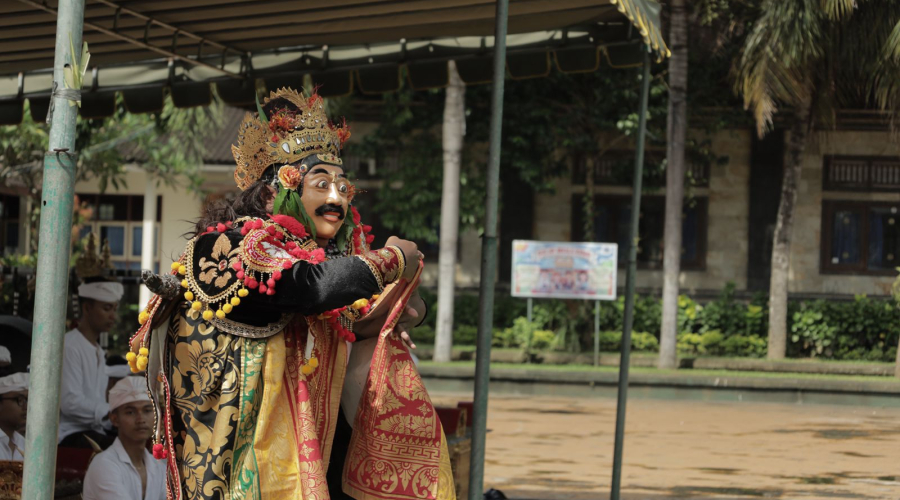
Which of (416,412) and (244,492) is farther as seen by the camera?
(416,412)

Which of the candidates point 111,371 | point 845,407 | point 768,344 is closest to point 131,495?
point 111,371

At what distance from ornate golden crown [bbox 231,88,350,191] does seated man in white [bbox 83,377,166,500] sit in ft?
5.31

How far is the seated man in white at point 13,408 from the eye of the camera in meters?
5.45

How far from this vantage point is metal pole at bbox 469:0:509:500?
448 cm

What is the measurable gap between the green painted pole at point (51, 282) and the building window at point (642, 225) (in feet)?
Result: 68.5

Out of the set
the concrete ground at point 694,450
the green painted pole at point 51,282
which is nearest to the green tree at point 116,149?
the concrete ground at point 694,450

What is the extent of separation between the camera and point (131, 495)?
16.4 ft

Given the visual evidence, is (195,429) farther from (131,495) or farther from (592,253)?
(592,253)

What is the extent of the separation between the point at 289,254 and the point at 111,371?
451 cm

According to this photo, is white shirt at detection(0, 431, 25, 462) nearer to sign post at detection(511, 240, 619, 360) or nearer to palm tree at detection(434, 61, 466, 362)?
palm tree at detection(434, 61, 466, 362)

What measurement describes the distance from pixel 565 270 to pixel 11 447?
14923 millimetres

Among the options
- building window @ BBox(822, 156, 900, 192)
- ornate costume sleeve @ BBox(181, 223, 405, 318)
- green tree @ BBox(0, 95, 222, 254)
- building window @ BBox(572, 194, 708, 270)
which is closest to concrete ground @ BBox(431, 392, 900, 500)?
ornate costume sleeve @ BBox(181, 223, 405, 318)

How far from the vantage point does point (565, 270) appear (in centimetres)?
1980

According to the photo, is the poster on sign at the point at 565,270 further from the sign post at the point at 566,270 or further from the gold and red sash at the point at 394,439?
the gold and red sash at the point at 394,439
